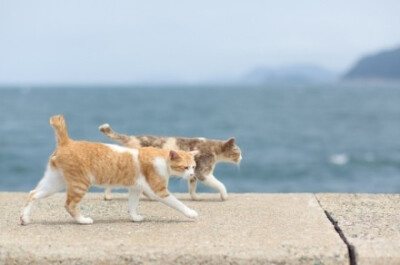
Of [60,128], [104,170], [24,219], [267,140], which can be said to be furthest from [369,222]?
[267,140]

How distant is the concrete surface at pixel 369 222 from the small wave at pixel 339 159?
838 inches

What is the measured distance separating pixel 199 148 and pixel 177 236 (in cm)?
161

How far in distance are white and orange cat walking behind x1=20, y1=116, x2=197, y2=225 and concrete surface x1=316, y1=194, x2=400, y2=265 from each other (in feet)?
3.53

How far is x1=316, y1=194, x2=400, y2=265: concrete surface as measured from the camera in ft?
11.9

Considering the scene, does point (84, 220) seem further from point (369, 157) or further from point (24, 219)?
point (369, 157)

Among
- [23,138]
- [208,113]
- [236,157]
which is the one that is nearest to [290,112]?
[208,113]

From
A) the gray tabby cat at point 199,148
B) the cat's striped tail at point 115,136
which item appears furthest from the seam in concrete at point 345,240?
the cat's striped tail at point 115,136

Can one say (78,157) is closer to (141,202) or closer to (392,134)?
(141,202)

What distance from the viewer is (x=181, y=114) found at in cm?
5122

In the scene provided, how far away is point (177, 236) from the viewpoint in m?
3.96

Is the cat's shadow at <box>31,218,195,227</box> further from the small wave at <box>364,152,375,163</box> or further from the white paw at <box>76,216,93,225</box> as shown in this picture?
the small wave at <box>364,152,375,163</box>

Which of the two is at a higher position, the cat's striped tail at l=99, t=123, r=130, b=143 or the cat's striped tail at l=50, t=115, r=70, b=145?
the cat's striped tail at l=50, t=115, r=70, b=145

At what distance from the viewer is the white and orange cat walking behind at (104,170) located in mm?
4191

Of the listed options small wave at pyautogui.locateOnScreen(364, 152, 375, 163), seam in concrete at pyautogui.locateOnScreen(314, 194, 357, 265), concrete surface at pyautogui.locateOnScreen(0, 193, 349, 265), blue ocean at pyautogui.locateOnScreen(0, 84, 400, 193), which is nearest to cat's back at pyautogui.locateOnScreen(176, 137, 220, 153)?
concrete surface at pyautogui.locateOnScreen(0, 193, 349, 265)
